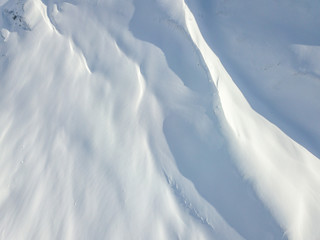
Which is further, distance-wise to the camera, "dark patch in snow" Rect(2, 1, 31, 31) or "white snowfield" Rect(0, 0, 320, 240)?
"dark patch in snow" Rect(2, 1, 31, 31)

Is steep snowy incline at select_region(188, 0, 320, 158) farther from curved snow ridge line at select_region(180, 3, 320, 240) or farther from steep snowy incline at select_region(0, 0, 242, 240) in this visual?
steep snowy incline at select_region(0, 0, 242, 240)

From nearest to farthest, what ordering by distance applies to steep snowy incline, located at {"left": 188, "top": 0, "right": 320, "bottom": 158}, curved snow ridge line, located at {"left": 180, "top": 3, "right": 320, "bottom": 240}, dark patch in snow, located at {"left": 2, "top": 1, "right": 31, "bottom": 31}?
curved snow ridge line, located at {"left": 180, "top": 3, "right": 320, "bottom": 240} < steep snowy incline, located at {"left": 188, "top": 0, "right": 320, "bottom": 158} < dark patch in snow, located at {"left": 2, "top": 1, "right": 31, "bottom": 31}

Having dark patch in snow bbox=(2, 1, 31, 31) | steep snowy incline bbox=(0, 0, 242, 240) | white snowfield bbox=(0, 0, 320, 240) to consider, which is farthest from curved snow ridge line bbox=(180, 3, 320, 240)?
dark patch in snow bbox=(2, 1, 31, 31)

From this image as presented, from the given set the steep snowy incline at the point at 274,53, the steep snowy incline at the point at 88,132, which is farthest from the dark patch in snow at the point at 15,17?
the steep snowy incline at the point at 274,53

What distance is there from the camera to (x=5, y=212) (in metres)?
2.03

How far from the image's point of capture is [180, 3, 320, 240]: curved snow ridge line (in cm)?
192

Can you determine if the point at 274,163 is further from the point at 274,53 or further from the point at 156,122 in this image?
the point at 274,53

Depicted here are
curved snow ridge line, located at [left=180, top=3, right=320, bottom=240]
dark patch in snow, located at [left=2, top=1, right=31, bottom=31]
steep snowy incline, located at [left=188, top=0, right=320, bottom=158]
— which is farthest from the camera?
dark patch in snow, located at [left=2, top=1, right=31, bottom=31]

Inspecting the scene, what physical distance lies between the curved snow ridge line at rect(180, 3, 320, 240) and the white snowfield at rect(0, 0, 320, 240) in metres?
0.01

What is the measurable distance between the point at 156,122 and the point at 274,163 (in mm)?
1065

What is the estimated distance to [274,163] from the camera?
212cm

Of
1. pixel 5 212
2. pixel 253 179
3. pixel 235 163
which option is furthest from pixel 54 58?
pixel 253 179

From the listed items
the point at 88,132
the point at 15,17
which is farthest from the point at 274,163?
the point at 15,17

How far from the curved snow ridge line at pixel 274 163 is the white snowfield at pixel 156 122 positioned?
10 mm
